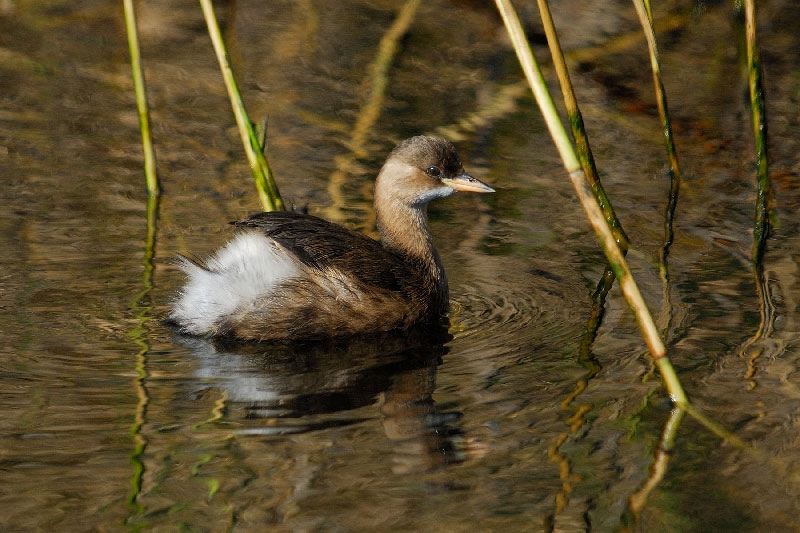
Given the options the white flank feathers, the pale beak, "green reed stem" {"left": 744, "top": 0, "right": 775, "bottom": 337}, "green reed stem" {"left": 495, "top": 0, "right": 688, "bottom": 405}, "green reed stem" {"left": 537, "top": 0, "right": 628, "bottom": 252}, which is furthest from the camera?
the pale beak

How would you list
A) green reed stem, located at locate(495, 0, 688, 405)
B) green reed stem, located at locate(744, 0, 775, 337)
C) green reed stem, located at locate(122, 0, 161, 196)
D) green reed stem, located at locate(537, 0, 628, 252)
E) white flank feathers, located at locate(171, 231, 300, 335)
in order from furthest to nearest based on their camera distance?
green reed stem, located at locate(122, 0, 161, 196) < green reed stem, located at locate(744, 0, 775, 337) < white flank feathers, located at locate(171, 231, 300, 335) < green reed stem, located at locate(537, 0, 628, 252) < green reed stem, located at locate(495, 0, 688, 405)

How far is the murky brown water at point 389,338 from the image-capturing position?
3773 mm

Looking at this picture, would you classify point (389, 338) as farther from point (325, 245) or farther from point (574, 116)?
point (574, 116)

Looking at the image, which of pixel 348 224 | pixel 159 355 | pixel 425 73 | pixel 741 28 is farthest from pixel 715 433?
pixel 425 73

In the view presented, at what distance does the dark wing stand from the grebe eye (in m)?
0.59

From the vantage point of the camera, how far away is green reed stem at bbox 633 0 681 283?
563cm

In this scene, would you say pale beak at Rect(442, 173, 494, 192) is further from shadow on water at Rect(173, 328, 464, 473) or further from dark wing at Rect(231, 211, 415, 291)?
shadow on water at Rect(173, 328, 464, 473)

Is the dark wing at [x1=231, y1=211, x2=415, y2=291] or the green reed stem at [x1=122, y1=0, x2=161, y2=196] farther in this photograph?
the green reed stem at [x1=122, y1=0, x2=161, y2=196]

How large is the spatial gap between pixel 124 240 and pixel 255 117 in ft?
6.87

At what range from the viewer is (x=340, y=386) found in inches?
185

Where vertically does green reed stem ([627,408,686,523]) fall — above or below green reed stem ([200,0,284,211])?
below

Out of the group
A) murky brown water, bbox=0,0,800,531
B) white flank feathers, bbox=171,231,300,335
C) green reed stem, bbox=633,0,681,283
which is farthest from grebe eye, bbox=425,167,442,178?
green reed stem, bbox=633,0,681,283

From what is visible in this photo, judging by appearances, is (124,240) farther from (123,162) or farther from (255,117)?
(255,117)

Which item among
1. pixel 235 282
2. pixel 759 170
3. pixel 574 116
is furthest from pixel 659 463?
pixel 759 170
